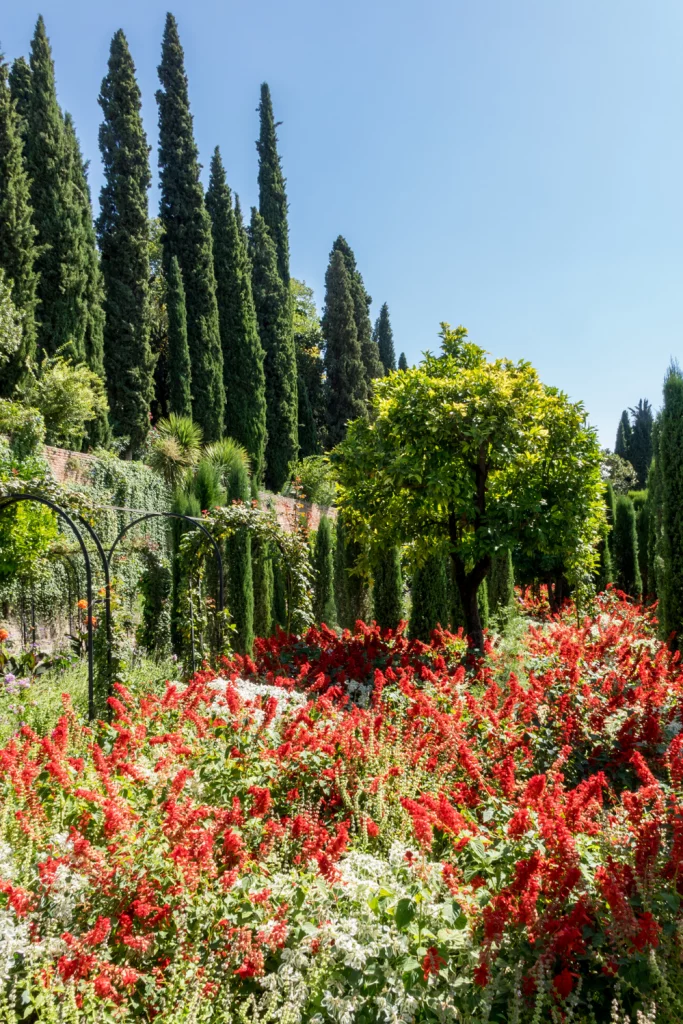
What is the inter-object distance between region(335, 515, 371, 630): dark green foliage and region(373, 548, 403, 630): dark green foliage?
2050 millimetres

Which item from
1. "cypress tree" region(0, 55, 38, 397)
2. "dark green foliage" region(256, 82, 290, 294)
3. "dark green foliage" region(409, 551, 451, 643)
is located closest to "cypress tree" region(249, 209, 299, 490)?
"dark green foliage" region(256, 82, 290, 294)

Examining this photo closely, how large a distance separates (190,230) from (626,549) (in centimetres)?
1484

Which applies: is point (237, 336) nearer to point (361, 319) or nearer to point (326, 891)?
point (361, 319)

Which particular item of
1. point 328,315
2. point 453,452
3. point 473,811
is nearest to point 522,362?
point 453,452

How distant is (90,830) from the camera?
8.34 ft

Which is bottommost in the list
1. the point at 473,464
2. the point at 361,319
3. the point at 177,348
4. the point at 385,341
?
the point at 473,464

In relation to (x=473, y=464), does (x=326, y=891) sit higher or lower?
lower

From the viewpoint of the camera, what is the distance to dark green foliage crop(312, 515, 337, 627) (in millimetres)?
12086

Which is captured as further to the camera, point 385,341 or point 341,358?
point 385,341

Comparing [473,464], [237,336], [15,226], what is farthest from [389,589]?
[237,336]

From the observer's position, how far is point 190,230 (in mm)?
18656

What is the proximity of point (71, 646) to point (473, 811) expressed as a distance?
6696mm

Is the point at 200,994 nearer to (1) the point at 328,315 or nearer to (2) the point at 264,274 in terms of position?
(2) the point at 264,274

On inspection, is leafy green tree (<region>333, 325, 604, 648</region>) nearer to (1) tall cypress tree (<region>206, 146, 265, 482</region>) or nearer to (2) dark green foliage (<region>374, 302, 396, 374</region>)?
(1) tall cypress tree (<region>206, 146, 265, 482</region>)
